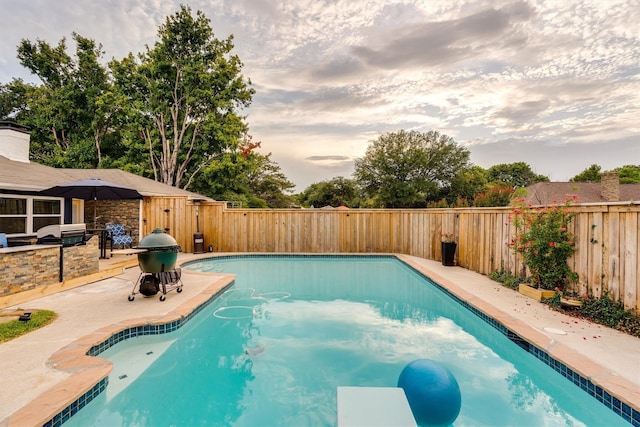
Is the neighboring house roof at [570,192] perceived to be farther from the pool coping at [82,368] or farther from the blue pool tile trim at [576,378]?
the pool coping at [82,368]

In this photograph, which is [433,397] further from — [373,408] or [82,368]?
[82,368]

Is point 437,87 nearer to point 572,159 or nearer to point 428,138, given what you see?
point 572,159

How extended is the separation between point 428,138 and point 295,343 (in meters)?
29.5

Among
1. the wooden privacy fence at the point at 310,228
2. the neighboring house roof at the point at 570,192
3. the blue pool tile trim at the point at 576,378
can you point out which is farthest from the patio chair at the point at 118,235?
the neighboring house roof at the point at 570,192

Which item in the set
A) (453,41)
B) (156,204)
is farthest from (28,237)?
(453,41)

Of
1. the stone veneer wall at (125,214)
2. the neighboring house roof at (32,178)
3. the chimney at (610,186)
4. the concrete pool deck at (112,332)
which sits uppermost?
the chimney at (610,186)

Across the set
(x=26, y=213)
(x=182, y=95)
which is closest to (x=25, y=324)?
(x=26, y=213)

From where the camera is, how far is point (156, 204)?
10695mm

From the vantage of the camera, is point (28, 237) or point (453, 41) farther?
point (453, 41)

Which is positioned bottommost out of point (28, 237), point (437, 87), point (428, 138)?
point (28, 237)

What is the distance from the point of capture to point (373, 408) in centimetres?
197

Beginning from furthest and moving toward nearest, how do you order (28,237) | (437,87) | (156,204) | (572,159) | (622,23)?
1. (572,159)
2. (437,87)
3. (156,204)
4. (28,237)
5. (622,23)

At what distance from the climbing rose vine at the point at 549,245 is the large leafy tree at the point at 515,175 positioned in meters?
45.9

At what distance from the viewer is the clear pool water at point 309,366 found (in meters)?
2.76
